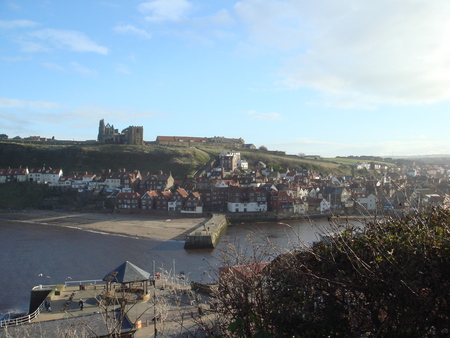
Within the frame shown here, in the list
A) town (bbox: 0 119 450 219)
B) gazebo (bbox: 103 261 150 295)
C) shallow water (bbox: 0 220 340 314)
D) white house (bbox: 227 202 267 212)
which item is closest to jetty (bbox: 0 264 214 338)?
gazebo (bbox: 103 261 150 295)

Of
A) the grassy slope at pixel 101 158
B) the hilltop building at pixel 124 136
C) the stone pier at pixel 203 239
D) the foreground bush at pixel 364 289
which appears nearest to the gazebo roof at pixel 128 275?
the foreground bush at pixel 364 289

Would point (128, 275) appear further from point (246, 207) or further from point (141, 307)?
point (246, 207)

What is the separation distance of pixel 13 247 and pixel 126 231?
9.45 metres

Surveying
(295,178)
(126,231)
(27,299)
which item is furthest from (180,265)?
(295,178)

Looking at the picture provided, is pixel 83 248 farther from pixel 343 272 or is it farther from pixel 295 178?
pixel 295 178

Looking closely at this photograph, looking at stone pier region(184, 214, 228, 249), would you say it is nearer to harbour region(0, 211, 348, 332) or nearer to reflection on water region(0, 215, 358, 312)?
harbour region(0, 211, 348, 332)

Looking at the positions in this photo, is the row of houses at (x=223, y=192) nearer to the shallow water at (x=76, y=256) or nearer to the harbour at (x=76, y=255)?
the harbour at (x=76, y=255)

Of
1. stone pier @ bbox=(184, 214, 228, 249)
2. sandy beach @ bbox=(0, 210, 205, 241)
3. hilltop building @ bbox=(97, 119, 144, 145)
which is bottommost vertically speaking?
sandy beach @ bbox=(0, 210, 205, 241)

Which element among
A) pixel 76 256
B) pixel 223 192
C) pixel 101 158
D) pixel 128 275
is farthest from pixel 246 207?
pixel 101 158

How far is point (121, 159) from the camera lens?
7238 cm

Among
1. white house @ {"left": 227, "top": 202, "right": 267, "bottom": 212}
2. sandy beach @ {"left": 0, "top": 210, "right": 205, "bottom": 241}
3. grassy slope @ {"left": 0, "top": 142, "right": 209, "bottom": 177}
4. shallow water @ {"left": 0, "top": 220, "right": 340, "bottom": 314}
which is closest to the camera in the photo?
shallow water @ {"left": 0, "top": 220, "right": 340, "bottom": 314}

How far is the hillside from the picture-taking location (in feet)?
225

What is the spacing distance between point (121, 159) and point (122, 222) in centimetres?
3521

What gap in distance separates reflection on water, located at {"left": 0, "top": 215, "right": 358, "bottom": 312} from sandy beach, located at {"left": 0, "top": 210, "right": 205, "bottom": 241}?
2.08 m
